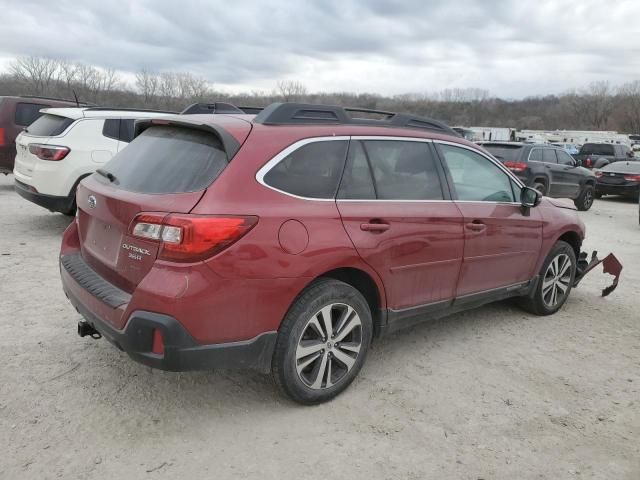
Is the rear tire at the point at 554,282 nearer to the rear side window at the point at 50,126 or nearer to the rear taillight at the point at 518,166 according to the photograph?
the rear side window at the point at 50,126

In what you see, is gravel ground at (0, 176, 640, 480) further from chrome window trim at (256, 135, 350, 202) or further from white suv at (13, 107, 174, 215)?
white suv at (13, 107, 174, 215)

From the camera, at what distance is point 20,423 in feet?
9.64

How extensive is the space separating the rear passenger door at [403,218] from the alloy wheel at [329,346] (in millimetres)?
341

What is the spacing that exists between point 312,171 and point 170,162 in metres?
0.82

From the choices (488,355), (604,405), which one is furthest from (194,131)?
(604,405)

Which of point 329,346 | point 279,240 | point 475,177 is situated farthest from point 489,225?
point 279,240

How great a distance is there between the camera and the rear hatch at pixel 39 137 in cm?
719


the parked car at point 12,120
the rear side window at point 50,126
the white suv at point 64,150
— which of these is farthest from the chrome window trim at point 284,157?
the parked car at point 12,120

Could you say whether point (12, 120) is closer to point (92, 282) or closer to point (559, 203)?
point (92, 282)

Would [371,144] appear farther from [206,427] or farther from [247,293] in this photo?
[206,427]

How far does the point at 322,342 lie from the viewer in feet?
10.6

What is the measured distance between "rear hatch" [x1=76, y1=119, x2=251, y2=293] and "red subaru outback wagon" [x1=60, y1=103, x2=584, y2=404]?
11 mm

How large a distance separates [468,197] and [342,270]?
139 cm

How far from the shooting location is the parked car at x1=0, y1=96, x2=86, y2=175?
33.1 ft
